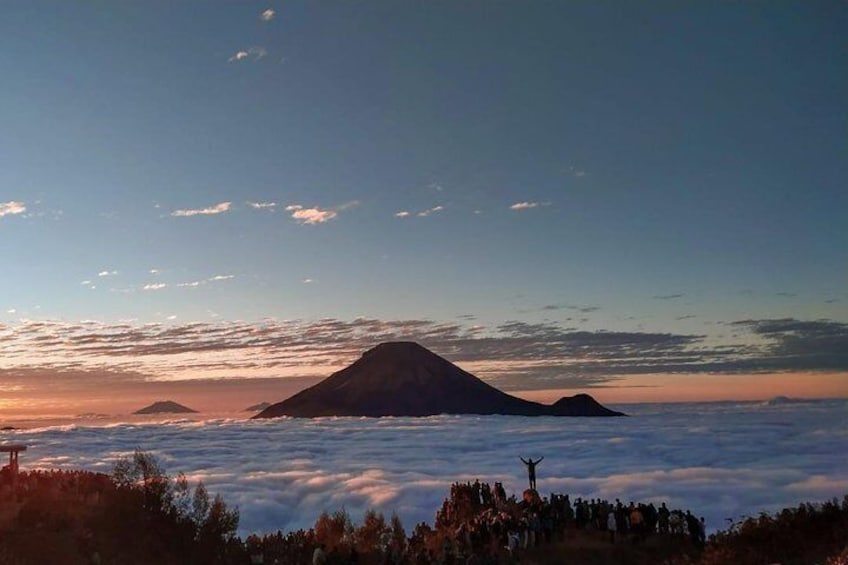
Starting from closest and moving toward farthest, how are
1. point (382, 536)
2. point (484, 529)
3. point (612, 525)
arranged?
point (612, 525) → point (484, 529) → point (382, 536)

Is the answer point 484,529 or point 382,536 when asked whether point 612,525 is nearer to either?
point 484,529

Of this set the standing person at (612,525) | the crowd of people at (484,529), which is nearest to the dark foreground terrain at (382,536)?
the crowd of people at (484,529)

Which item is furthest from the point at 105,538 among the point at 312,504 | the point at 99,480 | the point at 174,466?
the point at 174,466

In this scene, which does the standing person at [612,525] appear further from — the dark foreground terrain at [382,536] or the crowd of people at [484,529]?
the dark foreground terrain at [382,536]

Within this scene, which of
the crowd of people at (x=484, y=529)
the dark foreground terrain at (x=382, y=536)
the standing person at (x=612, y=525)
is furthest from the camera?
the standing person at (x=612, y=525)

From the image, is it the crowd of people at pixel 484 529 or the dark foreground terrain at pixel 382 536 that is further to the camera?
the crowd of people at pixel 484 529

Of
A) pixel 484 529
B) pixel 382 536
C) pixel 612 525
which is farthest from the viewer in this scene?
pixel 382 536

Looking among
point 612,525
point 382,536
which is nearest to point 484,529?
point 612,525

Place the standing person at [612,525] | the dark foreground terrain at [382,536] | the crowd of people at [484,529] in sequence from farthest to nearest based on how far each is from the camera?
the standing person at [612,525] < the crowd of people at [484,529] < the dark foreground terrain at [382,536]

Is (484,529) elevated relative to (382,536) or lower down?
elevated

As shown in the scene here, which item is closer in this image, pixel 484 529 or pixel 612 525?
pixel 612 525

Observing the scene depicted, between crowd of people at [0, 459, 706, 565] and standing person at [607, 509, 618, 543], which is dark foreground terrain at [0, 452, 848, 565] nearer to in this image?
crowd of people at [0, 459, 706, 565]

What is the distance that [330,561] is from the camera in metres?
36.3

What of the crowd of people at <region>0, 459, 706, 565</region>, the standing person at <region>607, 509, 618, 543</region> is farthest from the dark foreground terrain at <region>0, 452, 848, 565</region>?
the standing person at <region>607, 509, 618, 543</region>
